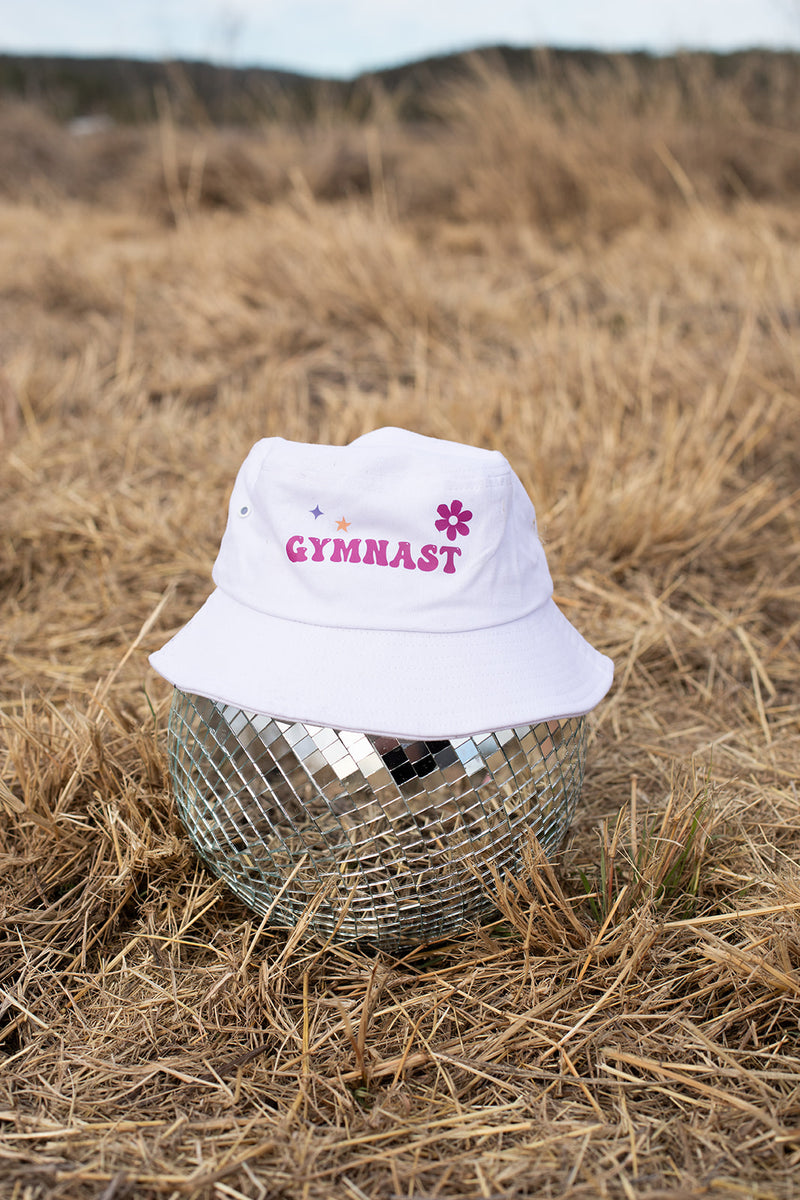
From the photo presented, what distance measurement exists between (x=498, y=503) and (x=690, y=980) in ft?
2.23

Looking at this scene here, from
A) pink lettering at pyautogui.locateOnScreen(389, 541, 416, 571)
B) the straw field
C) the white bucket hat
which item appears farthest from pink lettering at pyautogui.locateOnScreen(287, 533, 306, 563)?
the straw field

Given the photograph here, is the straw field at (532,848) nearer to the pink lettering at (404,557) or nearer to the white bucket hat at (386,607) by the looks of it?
the white bucket hat at (386,607)

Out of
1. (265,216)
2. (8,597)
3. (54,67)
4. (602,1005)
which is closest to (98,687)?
(8,597)

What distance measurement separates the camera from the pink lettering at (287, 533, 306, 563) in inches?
45.2

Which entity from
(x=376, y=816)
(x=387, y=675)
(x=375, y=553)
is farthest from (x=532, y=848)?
(x=375, y=553)

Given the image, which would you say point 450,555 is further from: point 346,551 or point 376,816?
point 376,816

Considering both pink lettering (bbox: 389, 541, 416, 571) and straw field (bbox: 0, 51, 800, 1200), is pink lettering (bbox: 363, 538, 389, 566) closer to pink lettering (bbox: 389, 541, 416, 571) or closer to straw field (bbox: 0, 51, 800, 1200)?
pink lettering (bbox: 389, 541, 416, 571)

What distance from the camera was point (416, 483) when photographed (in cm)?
113

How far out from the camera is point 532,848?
1.19m

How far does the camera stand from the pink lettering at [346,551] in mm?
1132

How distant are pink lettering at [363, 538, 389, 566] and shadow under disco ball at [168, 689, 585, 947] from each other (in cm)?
21

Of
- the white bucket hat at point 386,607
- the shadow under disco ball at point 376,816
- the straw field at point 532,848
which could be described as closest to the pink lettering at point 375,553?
the white bucket hat at point 386,607

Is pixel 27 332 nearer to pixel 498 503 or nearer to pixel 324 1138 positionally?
pixel 498 503

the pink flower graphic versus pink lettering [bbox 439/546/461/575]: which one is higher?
the pink flower graphic
